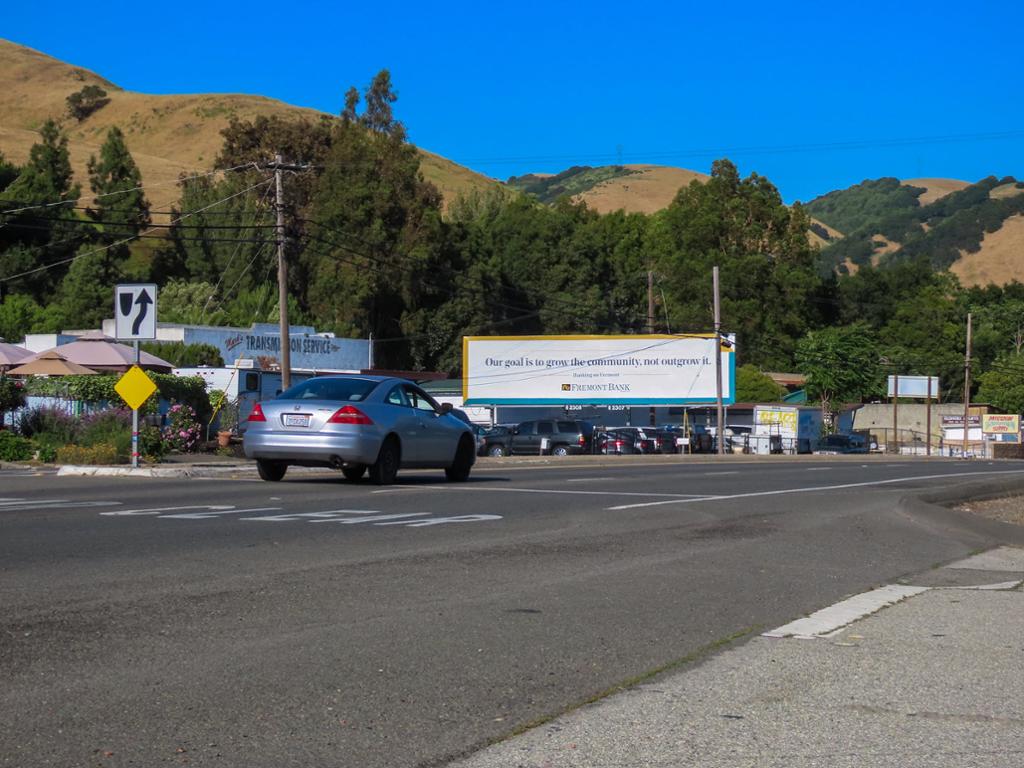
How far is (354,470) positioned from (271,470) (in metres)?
1.51

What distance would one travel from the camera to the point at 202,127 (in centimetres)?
17288

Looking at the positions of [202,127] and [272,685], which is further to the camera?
[202,127]

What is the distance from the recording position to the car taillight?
1786cm

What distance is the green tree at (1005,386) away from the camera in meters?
92.6

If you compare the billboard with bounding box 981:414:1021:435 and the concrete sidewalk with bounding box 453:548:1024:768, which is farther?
the billboard with bounding box 981:414:1021:435

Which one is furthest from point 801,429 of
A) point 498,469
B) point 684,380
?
point 498,469

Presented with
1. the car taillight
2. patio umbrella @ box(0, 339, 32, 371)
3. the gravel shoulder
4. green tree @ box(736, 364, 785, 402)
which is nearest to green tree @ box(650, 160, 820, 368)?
green tree @ box(736, 364, 785, 402)

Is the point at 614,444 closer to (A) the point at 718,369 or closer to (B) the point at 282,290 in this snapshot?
(A) the point at 718,369

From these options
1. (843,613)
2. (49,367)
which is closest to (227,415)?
(49,367)

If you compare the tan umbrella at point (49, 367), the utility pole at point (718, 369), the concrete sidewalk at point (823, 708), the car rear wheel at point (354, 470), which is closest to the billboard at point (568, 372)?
the utility pole at point (718, 369)

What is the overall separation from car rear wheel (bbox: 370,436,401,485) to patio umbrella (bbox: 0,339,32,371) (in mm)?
19559

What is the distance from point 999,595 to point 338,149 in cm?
7046

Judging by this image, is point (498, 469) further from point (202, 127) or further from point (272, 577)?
point (202, 127)

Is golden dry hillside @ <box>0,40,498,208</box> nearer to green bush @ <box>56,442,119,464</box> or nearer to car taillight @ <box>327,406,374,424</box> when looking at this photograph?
green bush @ <box>56,442,119,464</box>
